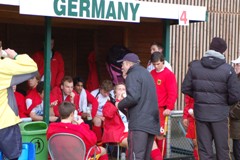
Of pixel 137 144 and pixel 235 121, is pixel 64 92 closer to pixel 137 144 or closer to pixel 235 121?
pixel 137 144

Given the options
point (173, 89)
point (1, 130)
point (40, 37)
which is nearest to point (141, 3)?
point (173, 89)

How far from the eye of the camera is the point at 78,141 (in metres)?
Result: 6.63

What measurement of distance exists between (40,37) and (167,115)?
14.8ft

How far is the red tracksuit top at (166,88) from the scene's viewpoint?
8094 mm

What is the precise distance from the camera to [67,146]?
664cm

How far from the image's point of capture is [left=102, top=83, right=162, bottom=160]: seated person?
25.1 feet

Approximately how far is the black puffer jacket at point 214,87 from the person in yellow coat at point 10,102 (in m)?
2.49

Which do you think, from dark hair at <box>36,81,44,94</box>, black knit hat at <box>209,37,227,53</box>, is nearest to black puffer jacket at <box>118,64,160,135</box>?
black knit hat at <box>209,37,227,53</box>

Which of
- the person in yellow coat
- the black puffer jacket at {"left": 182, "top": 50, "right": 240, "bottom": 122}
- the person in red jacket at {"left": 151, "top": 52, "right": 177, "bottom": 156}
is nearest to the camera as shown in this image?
the person in yellow coat

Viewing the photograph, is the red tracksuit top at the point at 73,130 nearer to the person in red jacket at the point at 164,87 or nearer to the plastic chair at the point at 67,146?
the plastic chair at the point at 67,146

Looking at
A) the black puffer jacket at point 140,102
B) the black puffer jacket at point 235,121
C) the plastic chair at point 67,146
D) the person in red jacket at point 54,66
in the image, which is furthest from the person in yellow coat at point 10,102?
the person in red jacket at point 54,66

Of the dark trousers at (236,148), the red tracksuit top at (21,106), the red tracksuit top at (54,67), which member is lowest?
the dark trousers at (236,148)

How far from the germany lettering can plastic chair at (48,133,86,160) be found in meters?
1.62

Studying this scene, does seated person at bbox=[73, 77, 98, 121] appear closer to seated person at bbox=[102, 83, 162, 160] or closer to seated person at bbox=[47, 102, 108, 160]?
seated person at bbox=[102, 83, 162, 160]
